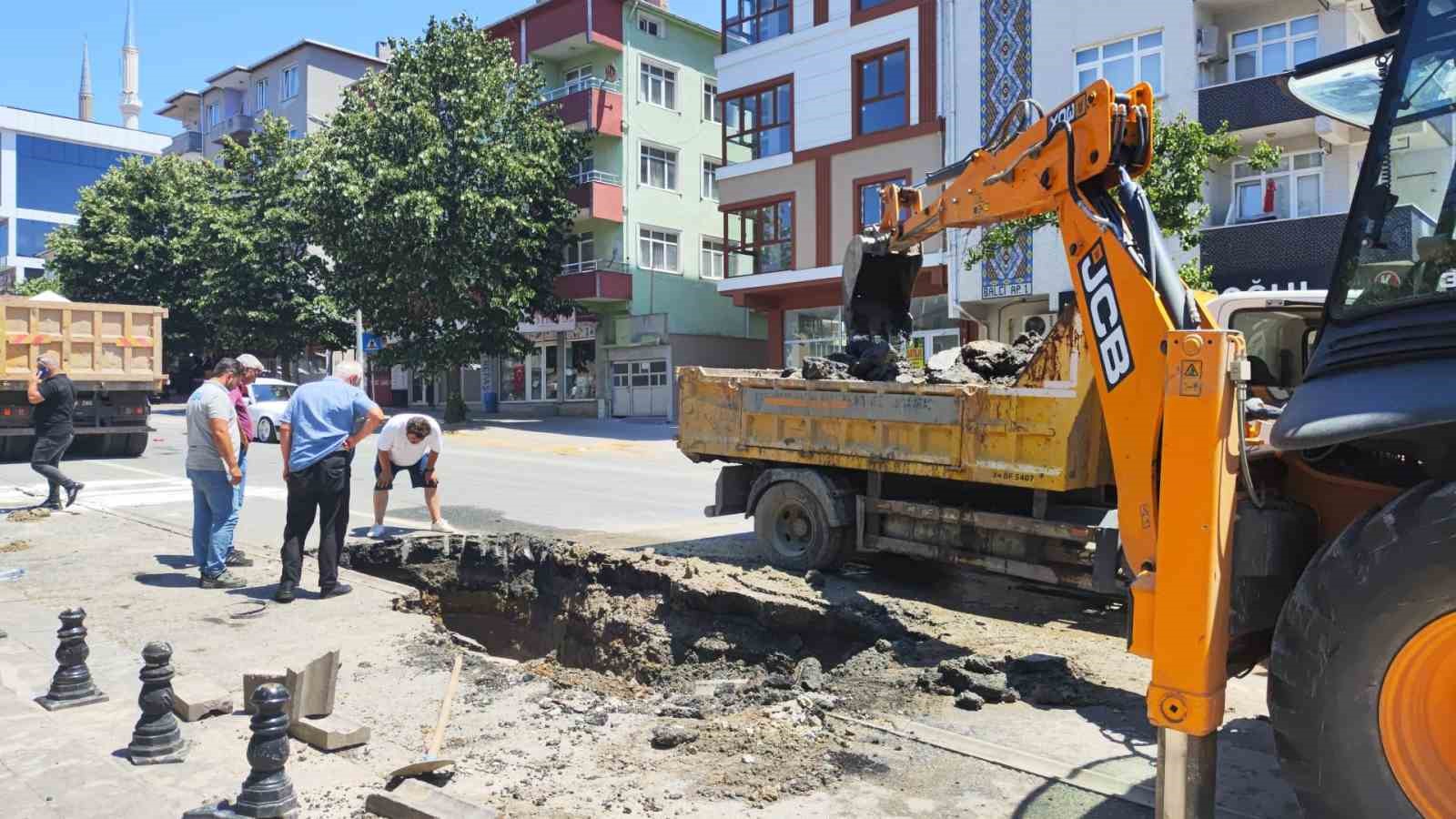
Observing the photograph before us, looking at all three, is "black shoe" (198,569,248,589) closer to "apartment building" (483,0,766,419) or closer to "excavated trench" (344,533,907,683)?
"excavated trench" (344,533,907,683)

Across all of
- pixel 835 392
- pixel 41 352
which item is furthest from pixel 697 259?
pixel 835 392

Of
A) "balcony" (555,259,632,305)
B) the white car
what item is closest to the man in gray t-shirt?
the white car

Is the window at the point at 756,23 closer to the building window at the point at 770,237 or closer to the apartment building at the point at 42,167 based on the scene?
the building window at the point at 770,237

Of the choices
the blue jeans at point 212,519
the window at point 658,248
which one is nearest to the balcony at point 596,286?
the window at point 658,248

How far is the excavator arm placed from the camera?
3.00 metres

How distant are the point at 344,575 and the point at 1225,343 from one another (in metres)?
6.90

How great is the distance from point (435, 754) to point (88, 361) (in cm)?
1629

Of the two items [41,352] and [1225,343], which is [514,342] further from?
[1225,343]

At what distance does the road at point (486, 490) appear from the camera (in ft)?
36.4

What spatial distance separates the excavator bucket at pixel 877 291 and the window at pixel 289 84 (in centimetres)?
4786

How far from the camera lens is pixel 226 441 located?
25.3 ft

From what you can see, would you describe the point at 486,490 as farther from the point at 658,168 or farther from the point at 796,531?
the point at 658,168

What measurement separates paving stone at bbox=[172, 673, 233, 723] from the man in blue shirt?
90.8 inches

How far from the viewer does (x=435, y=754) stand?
167 inches
